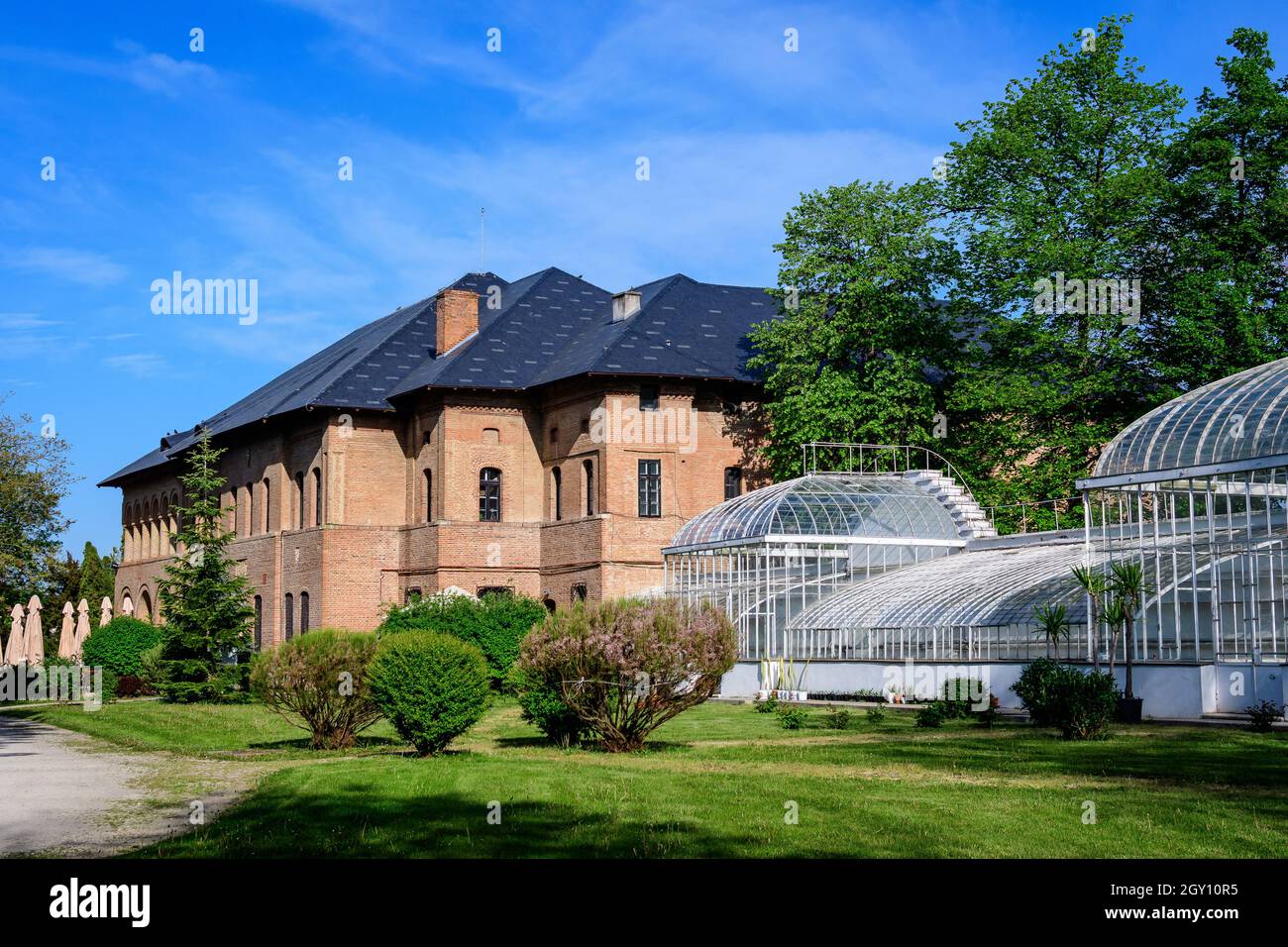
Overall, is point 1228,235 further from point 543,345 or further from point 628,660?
point 628,660

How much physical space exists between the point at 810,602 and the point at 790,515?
264 cm

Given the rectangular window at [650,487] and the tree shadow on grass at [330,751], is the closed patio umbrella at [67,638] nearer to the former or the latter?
the rectangular window at [650,487]

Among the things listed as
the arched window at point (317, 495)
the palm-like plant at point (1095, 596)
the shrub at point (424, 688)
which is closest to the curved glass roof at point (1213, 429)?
the palm-like plant at point (1095, 596)

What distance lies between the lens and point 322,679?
66.2 ft

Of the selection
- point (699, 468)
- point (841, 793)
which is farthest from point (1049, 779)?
point (699, 468)

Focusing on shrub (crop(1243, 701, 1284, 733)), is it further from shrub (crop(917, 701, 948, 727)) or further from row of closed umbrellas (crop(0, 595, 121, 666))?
row of closed umbrellas (crop(0, 595, 121, 666))

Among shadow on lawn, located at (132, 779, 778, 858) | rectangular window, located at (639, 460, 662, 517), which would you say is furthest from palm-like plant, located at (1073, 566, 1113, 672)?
rectangular window, located at (639, 460, 662, 517)

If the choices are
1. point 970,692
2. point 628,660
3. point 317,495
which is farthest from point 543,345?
point 628,660

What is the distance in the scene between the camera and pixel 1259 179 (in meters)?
38.8

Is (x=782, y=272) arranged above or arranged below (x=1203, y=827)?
above

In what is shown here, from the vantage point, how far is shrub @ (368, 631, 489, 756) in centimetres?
1852

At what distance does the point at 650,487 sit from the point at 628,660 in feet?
92.1
